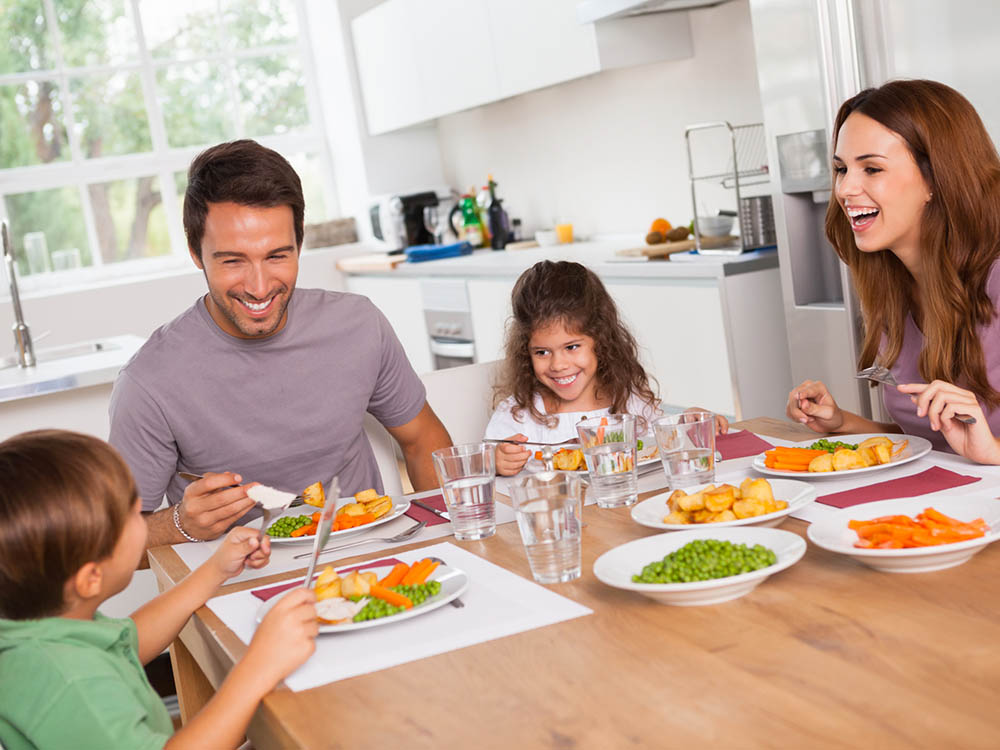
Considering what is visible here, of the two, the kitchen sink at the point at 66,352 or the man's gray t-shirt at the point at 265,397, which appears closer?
the man's gray t-shirt at the point at 265,397

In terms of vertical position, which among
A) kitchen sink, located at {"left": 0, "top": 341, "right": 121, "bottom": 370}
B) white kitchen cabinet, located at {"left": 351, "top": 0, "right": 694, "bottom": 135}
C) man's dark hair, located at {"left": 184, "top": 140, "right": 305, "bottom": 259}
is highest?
white kitchen cabinet, located at {"left": 351, "top": 0, "right": 694, "bottom": 135}

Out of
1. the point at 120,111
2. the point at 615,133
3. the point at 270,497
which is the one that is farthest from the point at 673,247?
the point at 120,111

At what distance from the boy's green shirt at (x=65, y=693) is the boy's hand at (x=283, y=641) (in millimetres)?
131

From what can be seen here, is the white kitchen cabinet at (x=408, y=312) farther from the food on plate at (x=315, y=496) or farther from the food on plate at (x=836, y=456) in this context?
the food on plate at (x=836, y=456)

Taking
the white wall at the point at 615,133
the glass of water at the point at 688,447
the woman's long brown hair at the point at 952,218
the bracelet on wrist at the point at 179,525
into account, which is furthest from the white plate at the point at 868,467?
the white wall at the point at 615,133

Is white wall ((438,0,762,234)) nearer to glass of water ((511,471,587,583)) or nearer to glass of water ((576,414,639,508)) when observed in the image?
glass of water ((576,414,639,508))

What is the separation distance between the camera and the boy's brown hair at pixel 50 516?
3.74 ft

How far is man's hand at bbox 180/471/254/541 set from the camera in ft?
5.31

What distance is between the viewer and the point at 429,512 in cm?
171

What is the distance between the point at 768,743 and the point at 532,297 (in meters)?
1.63

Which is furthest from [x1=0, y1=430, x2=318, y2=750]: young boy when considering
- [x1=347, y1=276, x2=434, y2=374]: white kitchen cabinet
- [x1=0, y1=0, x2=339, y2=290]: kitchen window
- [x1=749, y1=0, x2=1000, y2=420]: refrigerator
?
[x1=0, y1=0, x2=339, y2=290]: kitchen window

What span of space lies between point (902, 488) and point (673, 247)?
2.34 m

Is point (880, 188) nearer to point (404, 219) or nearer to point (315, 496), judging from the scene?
point (315, 496)

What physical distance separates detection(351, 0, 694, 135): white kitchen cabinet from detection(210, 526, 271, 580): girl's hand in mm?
2835
